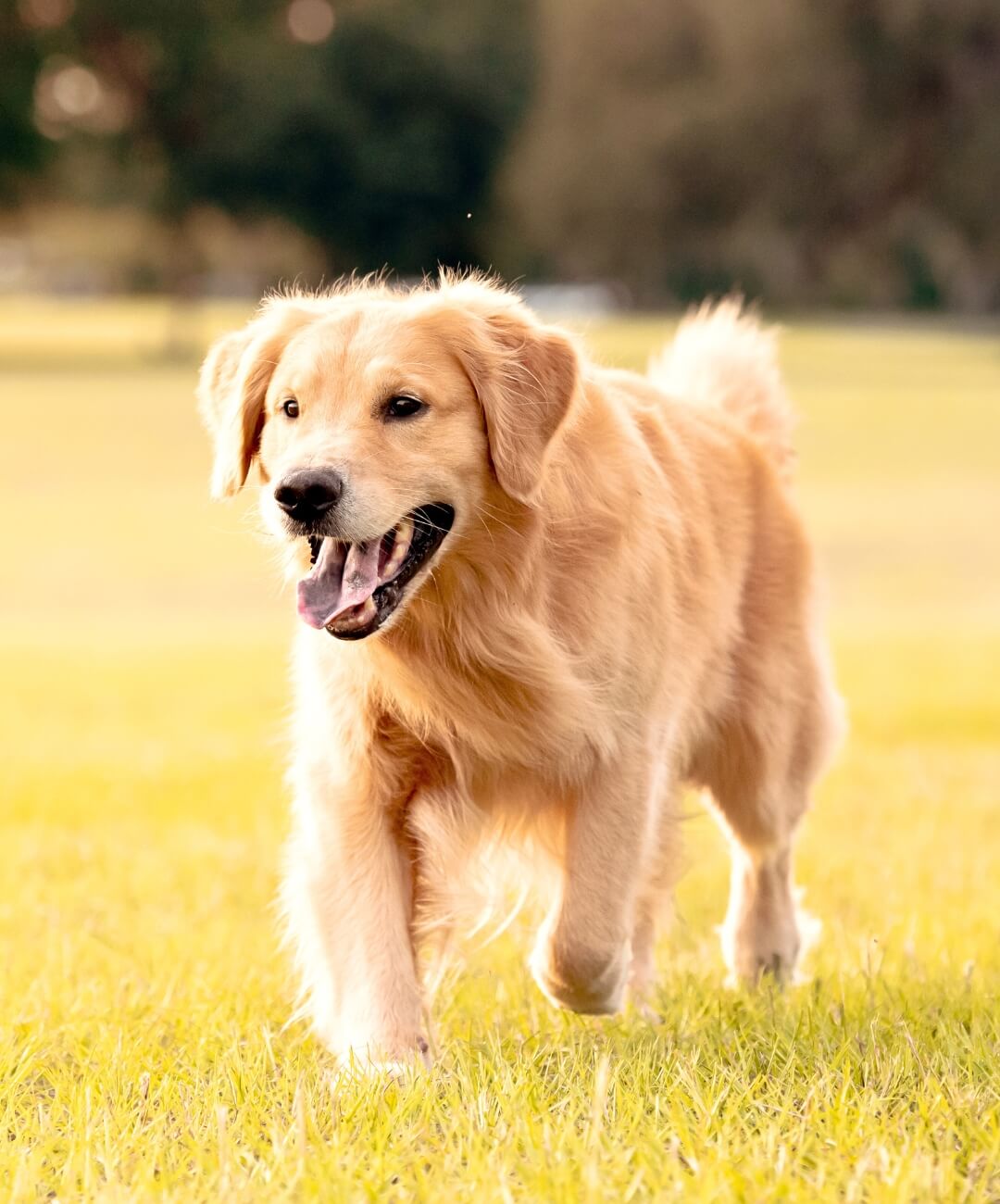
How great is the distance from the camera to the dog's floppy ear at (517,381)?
11.8 feet

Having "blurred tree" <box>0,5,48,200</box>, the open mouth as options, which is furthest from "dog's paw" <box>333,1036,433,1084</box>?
"blurred tree" <box>0,5,48,200</box>

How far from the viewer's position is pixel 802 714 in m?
4.87

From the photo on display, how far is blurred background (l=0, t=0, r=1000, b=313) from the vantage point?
152 feet

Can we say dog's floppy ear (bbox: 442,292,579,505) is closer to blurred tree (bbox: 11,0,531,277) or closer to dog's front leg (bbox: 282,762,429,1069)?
dog's front leg (bbox: 282,762,429,1069)

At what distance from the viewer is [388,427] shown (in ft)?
11.6

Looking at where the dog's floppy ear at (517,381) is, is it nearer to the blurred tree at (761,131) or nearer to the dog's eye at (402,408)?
the dog's eye at (402,408)

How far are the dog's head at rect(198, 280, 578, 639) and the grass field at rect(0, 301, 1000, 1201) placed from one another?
0.99 meters

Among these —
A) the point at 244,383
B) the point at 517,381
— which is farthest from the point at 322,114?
the point at 517,381

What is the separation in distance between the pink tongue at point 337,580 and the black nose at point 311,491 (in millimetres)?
153

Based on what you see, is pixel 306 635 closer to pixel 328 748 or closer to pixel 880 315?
pixel 328 748

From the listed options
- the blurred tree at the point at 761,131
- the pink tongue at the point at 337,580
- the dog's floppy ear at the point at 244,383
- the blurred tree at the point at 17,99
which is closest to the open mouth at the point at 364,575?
the pink tongue at the point at 337,580

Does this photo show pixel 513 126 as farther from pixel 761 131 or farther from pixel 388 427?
pixel 388 427

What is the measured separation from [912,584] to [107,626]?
7.69 metres

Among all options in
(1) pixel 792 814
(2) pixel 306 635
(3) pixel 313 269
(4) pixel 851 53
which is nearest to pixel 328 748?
(2) pixel 306 635
